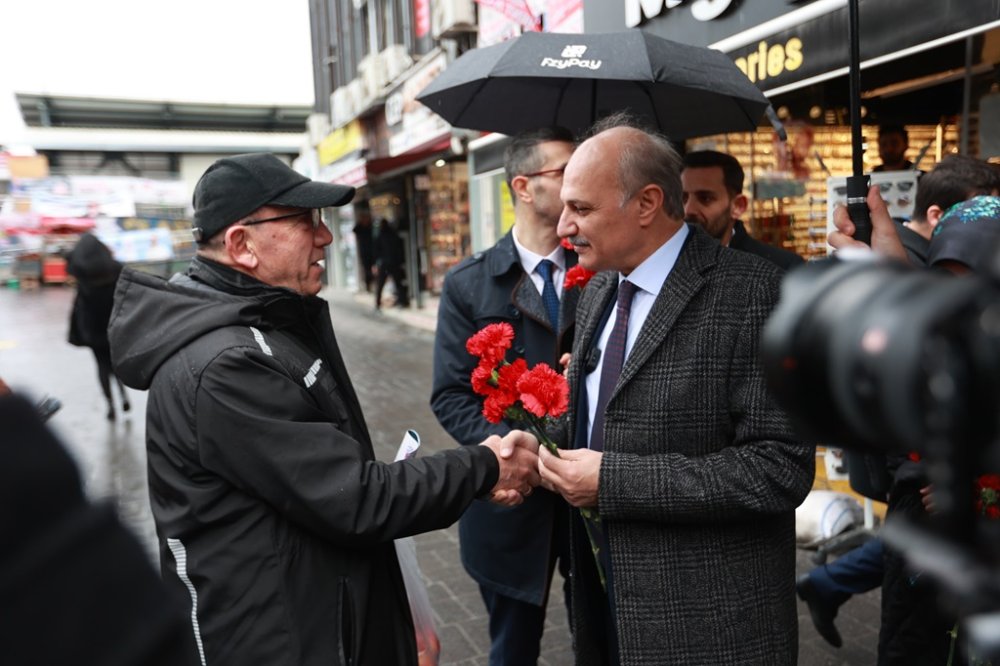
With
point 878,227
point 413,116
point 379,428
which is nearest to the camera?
point 878,227

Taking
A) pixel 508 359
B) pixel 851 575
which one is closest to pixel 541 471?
pixel 508 359

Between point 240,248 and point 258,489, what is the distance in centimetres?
68

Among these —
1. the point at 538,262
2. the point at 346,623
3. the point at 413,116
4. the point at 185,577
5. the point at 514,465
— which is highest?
the point at 413,116

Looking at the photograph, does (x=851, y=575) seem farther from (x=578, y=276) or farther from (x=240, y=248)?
(x=240, y=248)

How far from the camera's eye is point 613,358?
7.18 feet

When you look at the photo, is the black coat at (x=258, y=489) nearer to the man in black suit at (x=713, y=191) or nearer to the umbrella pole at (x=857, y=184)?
the umbrella pole at (x=857, y=184)

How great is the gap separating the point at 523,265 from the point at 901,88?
544 cm

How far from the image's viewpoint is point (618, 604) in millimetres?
2031

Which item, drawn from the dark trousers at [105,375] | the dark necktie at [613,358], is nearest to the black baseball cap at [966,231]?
the dark necktie at [613,358]

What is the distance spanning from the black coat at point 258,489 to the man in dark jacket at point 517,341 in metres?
0.93

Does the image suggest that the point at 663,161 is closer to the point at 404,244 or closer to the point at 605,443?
the point at 605,443

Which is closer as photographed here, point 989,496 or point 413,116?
point 989,496

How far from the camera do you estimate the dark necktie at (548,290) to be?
3.02 meters

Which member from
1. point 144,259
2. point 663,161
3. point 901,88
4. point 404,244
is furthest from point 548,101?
point 144,259
